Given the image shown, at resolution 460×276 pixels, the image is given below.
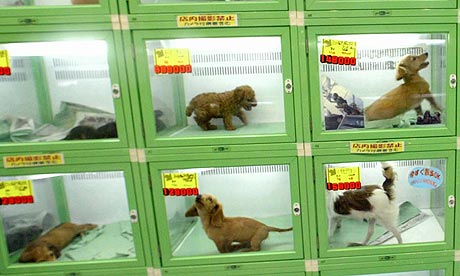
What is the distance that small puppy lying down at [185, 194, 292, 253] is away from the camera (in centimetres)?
156

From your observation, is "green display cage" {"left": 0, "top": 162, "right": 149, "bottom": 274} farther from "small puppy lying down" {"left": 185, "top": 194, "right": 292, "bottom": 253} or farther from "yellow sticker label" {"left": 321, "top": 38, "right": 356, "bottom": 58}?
"yellow sticker label" {"left": 321, "top": 38, "right": 356, "bottom": 58}

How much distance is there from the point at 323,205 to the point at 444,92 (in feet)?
2.30

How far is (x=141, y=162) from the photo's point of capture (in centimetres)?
145

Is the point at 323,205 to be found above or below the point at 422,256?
above

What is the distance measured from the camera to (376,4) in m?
1.36

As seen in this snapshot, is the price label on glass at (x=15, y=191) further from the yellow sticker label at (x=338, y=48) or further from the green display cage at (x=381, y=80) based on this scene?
the yellow sticker label at (x=338, y=48)

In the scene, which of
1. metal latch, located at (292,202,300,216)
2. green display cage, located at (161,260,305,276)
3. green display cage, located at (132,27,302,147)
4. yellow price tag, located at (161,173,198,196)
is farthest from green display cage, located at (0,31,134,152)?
metal latch, located at (292,202,300,216)

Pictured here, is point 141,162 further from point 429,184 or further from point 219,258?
point 429,184

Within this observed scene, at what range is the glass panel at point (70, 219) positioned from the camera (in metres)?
1.55

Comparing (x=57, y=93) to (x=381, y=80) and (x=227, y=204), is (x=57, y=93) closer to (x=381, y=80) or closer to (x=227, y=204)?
(x=227, y=204)

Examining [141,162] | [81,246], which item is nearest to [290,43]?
[141,162]

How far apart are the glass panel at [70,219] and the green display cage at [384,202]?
2.96ft

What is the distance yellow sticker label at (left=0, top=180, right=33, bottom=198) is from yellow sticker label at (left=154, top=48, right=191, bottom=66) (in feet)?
2.55

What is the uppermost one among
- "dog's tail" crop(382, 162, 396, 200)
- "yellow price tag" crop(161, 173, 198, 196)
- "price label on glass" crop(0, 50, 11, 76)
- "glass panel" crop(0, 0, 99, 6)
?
"glass panel" crop(0, 0, 99, 6)
